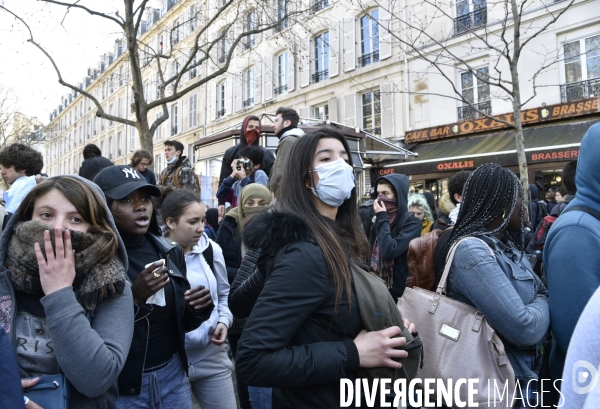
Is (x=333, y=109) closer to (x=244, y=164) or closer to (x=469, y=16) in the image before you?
(x=469, y=16)

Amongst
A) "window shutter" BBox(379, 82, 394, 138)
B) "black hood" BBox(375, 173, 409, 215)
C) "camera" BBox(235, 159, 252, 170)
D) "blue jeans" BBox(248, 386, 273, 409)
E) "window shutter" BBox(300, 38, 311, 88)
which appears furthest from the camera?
"window shutter" BBox(300, 38, 311, 88)

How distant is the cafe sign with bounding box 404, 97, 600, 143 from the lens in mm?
12070

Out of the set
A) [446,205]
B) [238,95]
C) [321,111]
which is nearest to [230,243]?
[446,205]

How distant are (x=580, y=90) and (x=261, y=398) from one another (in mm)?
13319

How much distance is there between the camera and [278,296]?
1458 millimetres

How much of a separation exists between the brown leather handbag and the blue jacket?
0.27 m

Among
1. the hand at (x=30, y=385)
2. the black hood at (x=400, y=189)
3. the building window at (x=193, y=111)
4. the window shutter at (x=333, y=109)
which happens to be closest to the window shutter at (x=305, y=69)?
the window shutter at (x=333, y=109)

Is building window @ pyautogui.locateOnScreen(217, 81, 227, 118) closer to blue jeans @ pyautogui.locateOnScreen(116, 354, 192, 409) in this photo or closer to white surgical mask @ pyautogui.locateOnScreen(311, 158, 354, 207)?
blue jeans @ pyautogui.locateOnScreen(116, 354, 192, 409)

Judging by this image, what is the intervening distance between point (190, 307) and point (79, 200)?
0.93 metres

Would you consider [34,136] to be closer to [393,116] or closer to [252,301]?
→ [393,116]

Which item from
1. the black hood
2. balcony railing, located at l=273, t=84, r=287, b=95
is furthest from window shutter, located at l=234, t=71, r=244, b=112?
→ the black hood

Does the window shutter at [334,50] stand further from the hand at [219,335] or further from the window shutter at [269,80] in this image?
the hand at [219,335]

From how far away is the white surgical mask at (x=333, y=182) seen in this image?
1803 millimetres

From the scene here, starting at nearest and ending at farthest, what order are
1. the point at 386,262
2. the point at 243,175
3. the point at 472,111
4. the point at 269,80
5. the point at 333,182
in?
the point at 333,182
the point at 386,262
the point at 243,175
the point at 472,111
the point at 269,80
